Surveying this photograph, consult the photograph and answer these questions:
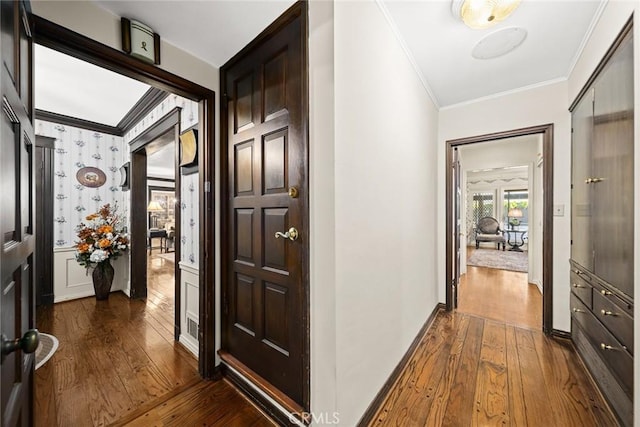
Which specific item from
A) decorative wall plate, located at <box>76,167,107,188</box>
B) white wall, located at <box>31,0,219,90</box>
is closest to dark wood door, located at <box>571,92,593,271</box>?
white wall, located at <box>31,0,219,90</box>

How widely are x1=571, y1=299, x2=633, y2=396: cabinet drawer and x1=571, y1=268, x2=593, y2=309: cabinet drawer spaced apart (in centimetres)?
7

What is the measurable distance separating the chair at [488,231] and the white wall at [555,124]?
5.93 m

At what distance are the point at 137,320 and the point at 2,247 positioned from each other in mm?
2690

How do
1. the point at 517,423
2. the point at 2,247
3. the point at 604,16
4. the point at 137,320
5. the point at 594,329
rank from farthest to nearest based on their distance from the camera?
the point at 137,320 → the point at 594,329 → the point at 604,16 → the point at 517,423 → the point at 2,247

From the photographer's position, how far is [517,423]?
4.53 feet

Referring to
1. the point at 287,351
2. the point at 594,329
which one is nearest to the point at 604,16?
the point at 594,329

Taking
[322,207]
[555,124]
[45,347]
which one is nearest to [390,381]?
[322,207]

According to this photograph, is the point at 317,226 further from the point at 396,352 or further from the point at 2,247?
the point at 396,352

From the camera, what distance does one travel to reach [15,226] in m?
0.75

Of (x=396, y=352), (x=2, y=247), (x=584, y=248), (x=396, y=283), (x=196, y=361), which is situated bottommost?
(x=196, y=361)

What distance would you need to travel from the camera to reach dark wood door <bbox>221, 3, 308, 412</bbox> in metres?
1.34

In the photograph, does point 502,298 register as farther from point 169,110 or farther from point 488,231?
point 488,231

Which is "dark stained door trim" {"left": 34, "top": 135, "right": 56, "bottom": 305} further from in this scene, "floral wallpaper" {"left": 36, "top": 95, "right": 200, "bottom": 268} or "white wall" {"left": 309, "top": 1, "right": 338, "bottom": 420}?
"white wall" {"left": 309, "top": 1, "right": 338, "bottom": 420}

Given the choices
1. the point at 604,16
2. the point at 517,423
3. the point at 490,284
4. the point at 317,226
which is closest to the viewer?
the point at 317,226
